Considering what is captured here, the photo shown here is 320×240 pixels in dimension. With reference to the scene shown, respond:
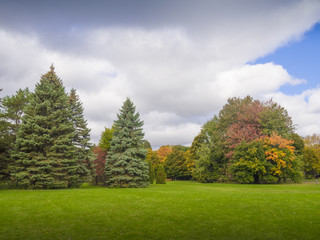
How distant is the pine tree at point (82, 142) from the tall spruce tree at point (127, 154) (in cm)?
258

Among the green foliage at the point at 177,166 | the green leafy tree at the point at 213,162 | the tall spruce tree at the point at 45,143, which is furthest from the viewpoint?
the green foliage at the point at 177,166

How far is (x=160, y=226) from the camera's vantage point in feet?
30.9

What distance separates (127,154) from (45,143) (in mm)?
9895

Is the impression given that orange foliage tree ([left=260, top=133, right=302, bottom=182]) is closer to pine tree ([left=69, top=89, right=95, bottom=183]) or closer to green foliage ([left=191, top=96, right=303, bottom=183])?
green foliage ([left=191, top=96, right=303, bottom=183])

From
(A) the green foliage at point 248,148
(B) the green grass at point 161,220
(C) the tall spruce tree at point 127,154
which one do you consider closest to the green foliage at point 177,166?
(A) the green foliage at point 248,148

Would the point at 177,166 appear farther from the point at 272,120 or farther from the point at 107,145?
the point at 272,120

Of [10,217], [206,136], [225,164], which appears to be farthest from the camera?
[206,136]

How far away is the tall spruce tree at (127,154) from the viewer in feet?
94.9

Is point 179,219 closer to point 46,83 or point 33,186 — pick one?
point 33,186

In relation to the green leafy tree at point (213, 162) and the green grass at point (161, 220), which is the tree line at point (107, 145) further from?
the green grass at point (161, 220)

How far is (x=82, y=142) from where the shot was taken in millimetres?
30469

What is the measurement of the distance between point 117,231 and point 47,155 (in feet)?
62.5

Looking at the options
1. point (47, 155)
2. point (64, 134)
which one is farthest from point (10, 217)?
point (64, 134)

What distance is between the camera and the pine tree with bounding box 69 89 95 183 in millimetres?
29742
